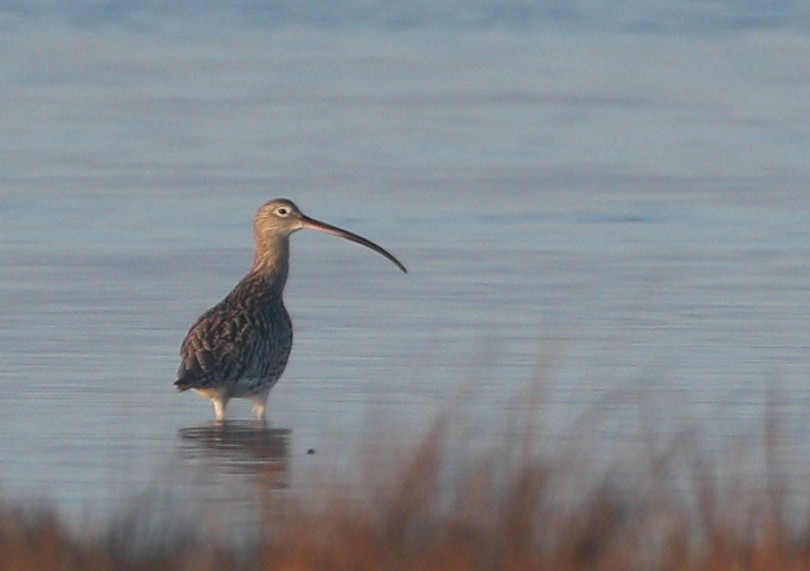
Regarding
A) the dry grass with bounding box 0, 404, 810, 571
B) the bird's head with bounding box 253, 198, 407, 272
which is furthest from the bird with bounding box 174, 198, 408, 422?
the dry grass with bounding box 0, 404, 810, 571

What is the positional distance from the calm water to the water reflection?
26 mm

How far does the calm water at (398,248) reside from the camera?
413 inches

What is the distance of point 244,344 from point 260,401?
0.88 feet

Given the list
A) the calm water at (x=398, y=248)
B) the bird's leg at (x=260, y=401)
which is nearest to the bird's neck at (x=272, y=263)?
the calm water at (x=398, y=248)

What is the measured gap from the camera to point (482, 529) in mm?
6559

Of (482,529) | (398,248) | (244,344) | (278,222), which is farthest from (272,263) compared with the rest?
(482,529)

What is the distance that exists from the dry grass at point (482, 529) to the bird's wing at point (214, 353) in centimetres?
390

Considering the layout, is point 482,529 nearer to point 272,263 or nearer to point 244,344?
point 244,344

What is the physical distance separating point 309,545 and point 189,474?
9.37 feet

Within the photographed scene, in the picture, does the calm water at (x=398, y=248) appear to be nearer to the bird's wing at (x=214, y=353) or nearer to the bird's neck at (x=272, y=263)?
the bird's wing at (x=214, y=353)

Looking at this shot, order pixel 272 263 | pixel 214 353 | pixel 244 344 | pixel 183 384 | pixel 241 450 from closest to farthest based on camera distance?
pixel 241 450 < pixel 183 384 < pixel 214 353 < pixel 244 344 < pixel 272 263

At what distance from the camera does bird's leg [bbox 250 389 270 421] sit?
11.1m

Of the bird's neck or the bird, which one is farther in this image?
the bird's neck

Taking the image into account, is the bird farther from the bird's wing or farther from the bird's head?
the bird's head
